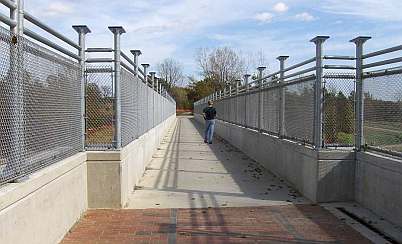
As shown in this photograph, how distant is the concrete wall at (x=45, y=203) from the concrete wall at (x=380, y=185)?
4.11m

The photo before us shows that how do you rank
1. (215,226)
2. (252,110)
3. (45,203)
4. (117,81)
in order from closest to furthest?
(45,203) < (215,226) < (117,81) < (252,110)

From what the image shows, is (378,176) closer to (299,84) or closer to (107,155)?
(299,84)

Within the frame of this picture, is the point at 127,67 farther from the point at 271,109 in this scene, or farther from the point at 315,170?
the point at 271,109

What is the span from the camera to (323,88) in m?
8.32

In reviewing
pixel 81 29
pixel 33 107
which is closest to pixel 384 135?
pixel 81 29

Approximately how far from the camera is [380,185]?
7.02m

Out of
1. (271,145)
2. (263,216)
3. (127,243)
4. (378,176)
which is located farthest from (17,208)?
(271,145)

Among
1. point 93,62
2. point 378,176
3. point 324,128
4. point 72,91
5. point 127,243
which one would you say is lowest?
point 127,243

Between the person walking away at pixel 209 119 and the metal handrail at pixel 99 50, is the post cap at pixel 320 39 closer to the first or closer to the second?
the metal handrail at pixel 99 50

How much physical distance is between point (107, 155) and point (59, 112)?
148cm

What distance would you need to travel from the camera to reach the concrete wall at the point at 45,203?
13.2 feet

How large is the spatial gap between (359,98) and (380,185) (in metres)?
1.75

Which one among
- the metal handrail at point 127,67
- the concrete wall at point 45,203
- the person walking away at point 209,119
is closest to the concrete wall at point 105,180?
the concrete wall at point 45,203

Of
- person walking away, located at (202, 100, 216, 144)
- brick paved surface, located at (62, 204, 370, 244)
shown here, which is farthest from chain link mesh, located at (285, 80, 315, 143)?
person walking away, located at (202, 100, 216, 144)
